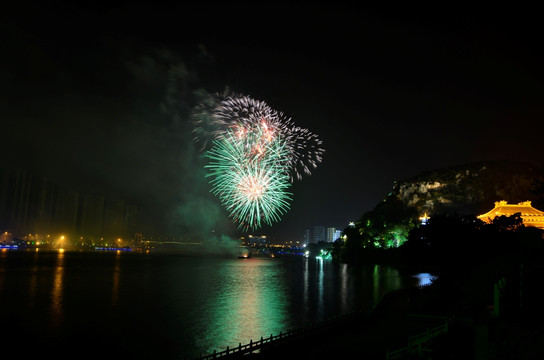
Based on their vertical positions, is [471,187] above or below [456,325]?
above

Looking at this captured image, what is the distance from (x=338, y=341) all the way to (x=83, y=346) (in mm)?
15714

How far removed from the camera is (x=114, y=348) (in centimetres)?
2509

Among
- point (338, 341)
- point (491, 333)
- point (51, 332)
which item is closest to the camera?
point (491, 333)

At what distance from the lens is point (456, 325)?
543 inches

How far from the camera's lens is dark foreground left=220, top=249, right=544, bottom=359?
13102 mm

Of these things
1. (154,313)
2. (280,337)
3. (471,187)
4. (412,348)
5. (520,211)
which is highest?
(471,187)

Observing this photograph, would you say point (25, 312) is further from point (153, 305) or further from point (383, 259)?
point (383, 259)

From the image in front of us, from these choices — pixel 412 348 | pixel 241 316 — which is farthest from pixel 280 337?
pixel 241 316

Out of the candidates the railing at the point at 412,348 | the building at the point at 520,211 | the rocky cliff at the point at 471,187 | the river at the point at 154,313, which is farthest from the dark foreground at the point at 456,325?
the rocky cliff at the point at 471,187

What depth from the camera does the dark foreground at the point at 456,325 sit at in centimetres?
1310

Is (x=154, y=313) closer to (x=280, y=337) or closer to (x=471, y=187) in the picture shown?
(x=280, y=337)

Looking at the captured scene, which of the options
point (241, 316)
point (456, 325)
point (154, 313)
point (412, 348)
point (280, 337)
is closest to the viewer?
point (456, 325)

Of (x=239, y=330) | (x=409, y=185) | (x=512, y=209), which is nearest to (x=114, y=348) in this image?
(x=239, y=330)

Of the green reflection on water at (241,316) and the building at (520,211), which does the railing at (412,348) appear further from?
the building at (520,211)
